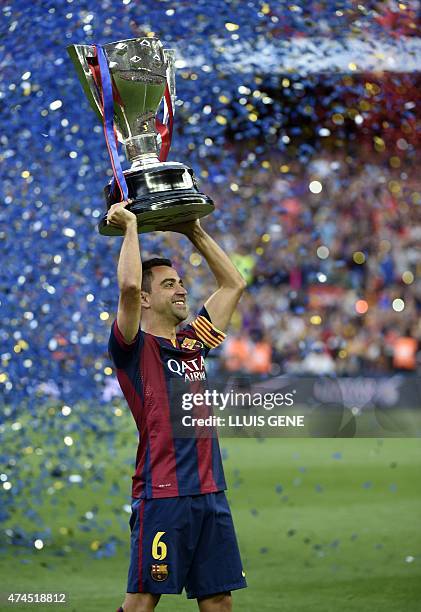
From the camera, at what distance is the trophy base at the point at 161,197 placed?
10.3ft

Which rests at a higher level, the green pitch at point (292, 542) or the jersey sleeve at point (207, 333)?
the jersey sleeve at point (207, 333)

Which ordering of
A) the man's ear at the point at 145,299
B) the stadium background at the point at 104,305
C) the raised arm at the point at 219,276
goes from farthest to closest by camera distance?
1. the stadium background at the point at 104,305
2. the raised arm at the point at 219,276
3. the man's ear at the point at 145,299

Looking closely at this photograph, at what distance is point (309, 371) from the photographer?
10828 mm

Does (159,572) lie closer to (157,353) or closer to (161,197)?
(157,353)

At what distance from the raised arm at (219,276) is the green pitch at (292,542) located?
51.0 inches

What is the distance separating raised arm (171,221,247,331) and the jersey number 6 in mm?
603

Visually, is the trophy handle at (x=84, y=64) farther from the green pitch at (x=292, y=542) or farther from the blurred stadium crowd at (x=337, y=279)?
the blurred stadium crowd at (x=337, y=279)

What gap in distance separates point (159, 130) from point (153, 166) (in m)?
0.26

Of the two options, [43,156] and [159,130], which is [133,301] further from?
[43,156]

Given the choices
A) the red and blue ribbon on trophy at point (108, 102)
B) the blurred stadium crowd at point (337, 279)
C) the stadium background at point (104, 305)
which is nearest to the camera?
the red and blue ribbon on trophy at point (108, 102)

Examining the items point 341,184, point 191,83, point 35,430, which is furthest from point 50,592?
point 341,184

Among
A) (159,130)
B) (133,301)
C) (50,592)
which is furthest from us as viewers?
(50,592)

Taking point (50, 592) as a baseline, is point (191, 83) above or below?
above

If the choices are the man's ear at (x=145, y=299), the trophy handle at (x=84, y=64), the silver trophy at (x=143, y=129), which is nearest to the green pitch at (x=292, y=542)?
the man's ear at (x=145, y=299)
